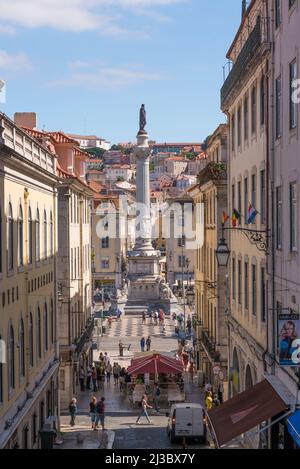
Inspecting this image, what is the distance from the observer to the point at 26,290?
83.8ft

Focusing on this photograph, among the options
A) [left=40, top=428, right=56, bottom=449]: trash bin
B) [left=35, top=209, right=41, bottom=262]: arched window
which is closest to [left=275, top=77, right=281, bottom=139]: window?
[left=35, top=209, right=41, bottom=262]: arched window

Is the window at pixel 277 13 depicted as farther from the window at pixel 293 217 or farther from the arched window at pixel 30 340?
the arched window at pixel 30 340

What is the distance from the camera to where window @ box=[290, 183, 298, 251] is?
19.4m

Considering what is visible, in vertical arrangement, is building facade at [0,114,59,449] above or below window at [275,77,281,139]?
below

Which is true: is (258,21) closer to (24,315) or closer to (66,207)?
(24,315)

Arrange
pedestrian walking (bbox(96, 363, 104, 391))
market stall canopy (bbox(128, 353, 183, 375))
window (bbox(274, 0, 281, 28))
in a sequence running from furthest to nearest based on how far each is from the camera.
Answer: pedestrian walking (bbox(96, 363, 104, 391)) < market stall canopy (bbox(128, 353, 183, 375)) < window (bbox(274, 0, 281, 28))

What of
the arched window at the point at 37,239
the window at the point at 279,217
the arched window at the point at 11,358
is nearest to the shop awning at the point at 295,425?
the window at the point at 279,217

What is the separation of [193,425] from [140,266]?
189 ft

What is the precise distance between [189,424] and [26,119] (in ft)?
68.1

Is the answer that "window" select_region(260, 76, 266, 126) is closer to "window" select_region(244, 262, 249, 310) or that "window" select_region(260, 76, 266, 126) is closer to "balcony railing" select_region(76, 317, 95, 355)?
"window" select_region(244, 262, 249, 310)

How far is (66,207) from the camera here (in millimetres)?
42031

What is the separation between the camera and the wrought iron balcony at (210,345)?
40031 millimetres

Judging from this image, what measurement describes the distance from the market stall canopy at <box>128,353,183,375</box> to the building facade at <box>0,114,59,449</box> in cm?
556

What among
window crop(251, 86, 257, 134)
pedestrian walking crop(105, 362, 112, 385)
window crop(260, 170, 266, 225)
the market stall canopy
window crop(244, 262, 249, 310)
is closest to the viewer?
window crop(260, 170, 266, 225)
